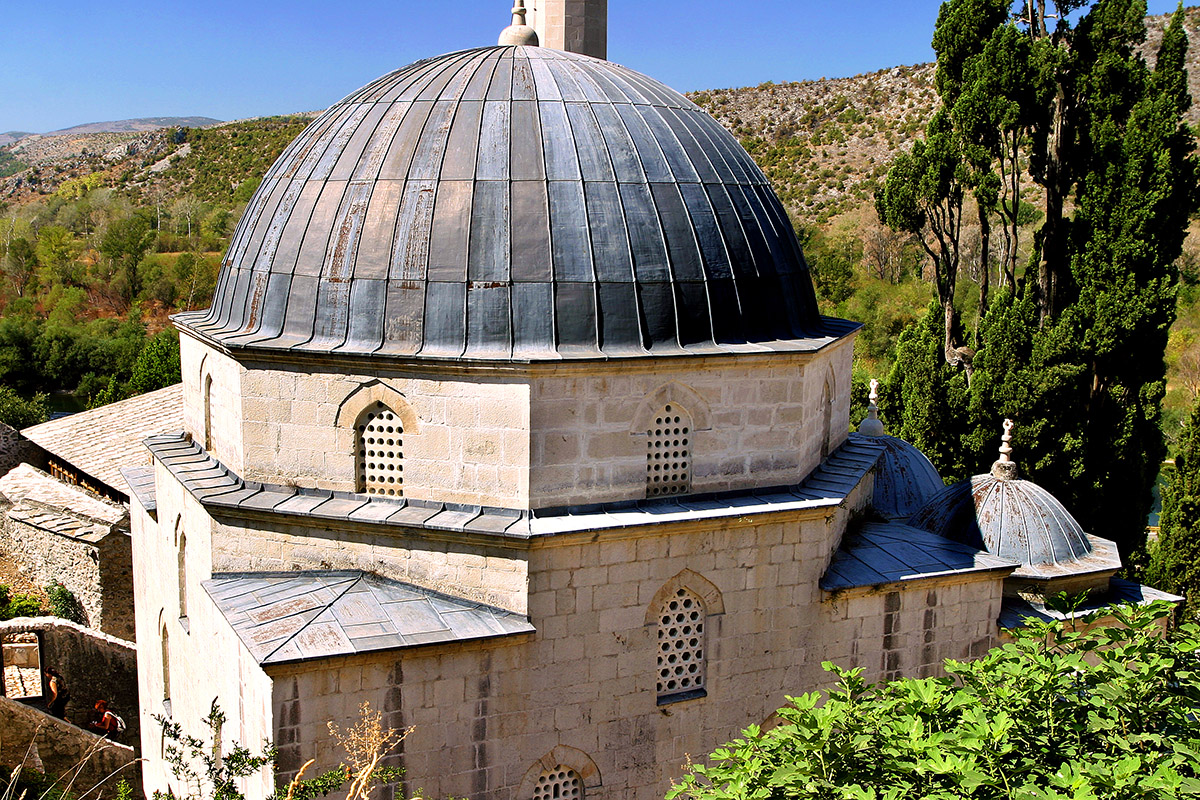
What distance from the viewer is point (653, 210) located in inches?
360

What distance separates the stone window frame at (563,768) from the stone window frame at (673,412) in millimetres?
2410

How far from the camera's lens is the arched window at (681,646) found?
9148mm

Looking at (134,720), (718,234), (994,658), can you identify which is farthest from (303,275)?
(134,720)

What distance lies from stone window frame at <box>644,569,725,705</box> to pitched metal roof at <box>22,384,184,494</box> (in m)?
14.8

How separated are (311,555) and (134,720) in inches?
338

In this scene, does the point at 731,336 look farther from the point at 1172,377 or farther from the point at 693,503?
the point at 1172,377

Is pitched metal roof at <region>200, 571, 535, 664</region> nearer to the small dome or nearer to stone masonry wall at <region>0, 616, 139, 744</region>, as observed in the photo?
the small dome

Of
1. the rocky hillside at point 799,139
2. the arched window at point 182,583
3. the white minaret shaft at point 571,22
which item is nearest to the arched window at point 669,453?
the arched window at point 182,583

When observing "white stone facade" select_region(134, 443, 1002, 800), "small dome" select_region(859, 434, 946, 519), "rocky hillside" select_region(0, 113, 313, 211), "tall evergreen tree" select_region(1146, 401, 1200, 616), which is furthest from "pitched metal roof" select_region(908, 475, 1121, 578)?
"rocky hillside" select_region(0, 113, 313, 211)

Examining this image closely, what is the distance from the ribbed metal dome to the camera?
1143 centimetres

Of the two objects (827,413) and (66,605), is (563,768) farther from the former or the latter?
(66,605)

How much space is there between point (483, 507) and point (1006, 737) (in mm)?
4465

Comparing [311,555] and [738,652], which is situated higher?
[311,555]

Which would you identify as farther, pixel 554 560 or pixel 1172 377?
pixel 1172 377
